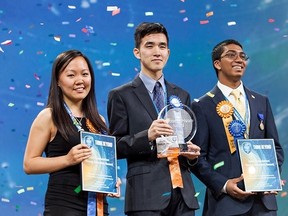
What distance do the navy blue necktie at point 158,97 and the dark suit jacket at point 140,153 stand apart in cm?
3

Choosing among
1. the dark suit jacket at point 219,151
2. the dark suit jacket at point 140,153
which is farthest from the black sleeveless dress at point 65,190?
the dark suit jacket at point 219,151

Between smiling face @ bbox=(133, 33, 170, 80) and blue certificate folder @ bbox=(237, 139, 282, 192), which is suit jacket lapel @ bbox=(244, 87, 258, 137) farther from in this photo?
smiling face @ bbox=(133, 33, 170, 80)

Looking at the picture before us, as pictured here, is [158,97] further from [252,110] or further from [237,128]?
[252,110]

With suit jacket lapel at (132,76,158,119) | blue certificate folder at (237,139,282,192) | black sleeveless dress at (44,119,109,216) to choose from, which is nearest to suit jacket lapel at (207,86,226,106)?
blue certificate folder at (237,139,282,192)

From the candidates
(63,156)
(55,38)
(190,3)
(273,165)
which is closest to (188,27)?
(190,3)

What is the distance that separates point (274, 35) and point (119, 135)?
2.13m

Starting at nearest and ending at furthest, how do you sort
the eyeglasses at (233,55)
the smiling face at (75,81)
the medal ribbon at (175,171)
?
the smiling face at (75,81) → the medal ribbon at (175,171) → the eyeglasses at (233,55)

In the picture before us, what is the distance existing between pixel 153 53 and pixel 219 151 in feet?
2.19

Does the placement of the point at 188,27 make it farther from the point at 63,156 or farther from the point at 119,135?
the point at 63,156

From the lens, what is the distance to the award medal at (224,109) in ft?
11.5

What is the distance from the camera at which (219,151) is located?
3.49 meters

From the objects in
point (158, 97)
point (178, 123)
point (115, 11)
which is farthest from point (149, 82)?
point (115, 11)

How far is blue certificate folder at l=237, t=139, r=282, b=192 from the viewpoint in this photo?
3.27 m

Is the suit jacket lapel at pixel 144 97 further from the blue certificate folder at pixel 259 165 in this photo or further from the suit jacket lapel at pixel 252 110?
the suit jacket lapel at pixel 252 110
